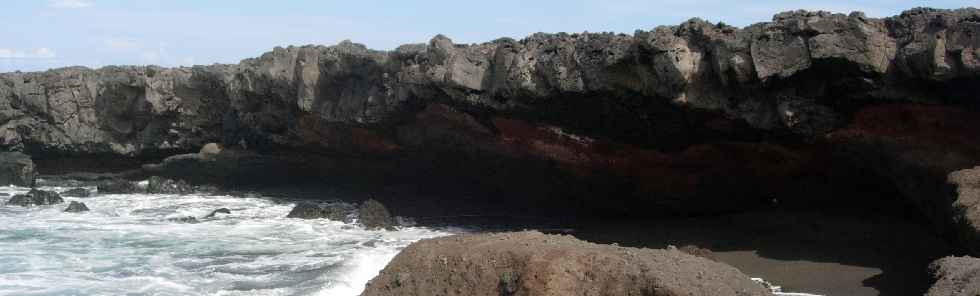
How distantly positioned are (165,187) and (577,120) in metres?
11.3

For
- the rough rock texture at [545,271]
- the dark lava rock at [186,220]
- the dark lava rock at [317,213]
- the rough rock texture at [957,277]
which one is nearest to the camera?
the rough rock texture at [957,277]

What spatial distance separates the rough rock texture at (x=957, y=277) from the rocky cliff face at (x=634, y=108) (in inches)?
65.8

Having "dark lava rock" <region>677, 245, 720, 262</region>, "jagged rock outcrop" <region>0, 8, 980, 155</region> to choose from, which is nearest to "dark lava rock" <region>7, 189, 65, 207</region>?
"jagged rock outcrop" <region>0, 8, 980, 155</region>

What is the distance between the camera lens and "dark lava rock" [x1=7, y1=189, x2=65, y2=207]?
19.2 metres

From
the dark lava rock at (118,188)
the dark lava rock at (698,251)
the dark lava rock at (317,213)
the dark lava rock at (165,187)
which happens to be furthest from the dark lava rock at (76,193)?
the dark lava rock at (698,251)

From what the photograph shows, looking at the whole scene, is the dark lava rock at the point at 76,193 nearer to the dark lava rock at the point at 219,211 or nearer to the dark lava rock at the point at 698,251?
the dark lava rock at the point at 219,211

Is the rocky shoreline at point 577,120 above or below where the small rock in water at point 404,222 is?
above

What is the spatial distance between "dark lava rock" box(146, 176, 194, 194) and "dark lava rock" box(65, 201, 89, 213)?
8.47 feet

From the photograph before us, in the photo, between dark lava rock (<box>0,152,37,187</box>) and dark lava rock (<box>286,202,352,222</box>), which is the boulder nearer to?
dark lava rock (<box>286,202,352,222</box>)

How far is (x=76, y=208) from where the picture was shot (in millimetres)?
18250

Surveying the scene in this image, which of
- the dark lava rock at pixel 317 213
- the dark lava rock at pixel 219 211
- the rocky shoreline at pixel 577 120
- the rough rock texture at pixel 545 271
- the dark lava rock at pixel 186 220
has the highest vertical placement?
Result: the rocky shoreline at pixel 577 120

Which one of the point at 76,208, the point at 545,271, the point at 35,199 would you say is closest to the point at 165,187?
the point at 35,199

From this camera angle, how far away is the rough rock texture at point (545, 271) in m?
8.00

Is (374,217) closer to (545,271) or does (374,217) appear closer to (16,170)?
(545,271)
